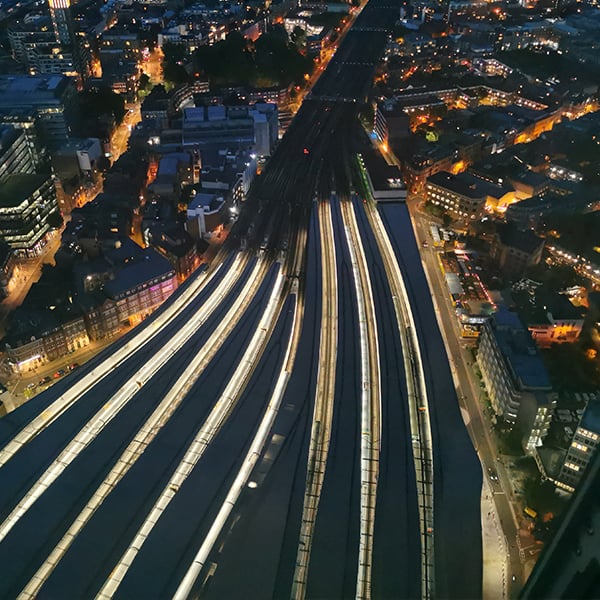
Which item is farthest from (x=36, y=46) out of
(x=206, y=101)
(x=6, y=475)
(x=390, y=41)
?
(x=6, y=475)

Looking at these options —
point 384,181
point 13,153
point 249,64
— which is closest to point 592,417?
point 384,181

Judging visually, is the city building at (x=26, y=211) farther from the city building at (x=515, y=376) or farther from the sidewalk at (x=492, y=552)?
the sidewalk at (x=492, y=552)

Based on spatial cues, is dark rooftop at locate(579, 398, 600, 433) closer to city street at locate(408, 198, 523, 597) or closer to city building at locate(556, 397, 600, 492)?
city building at locate(556, 397, 600, 492)

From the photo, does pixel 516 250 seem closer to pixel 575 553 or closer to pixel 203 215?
pixel 203 215

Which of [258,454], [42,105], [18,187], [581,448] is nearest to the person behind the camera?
[581,448]

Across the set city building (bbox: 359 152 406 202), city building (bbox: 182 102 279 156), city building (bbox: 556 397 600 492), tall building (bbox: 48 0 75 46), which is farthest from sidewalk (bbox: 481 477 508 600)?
tall building (bbox: 48 0 75 46)
